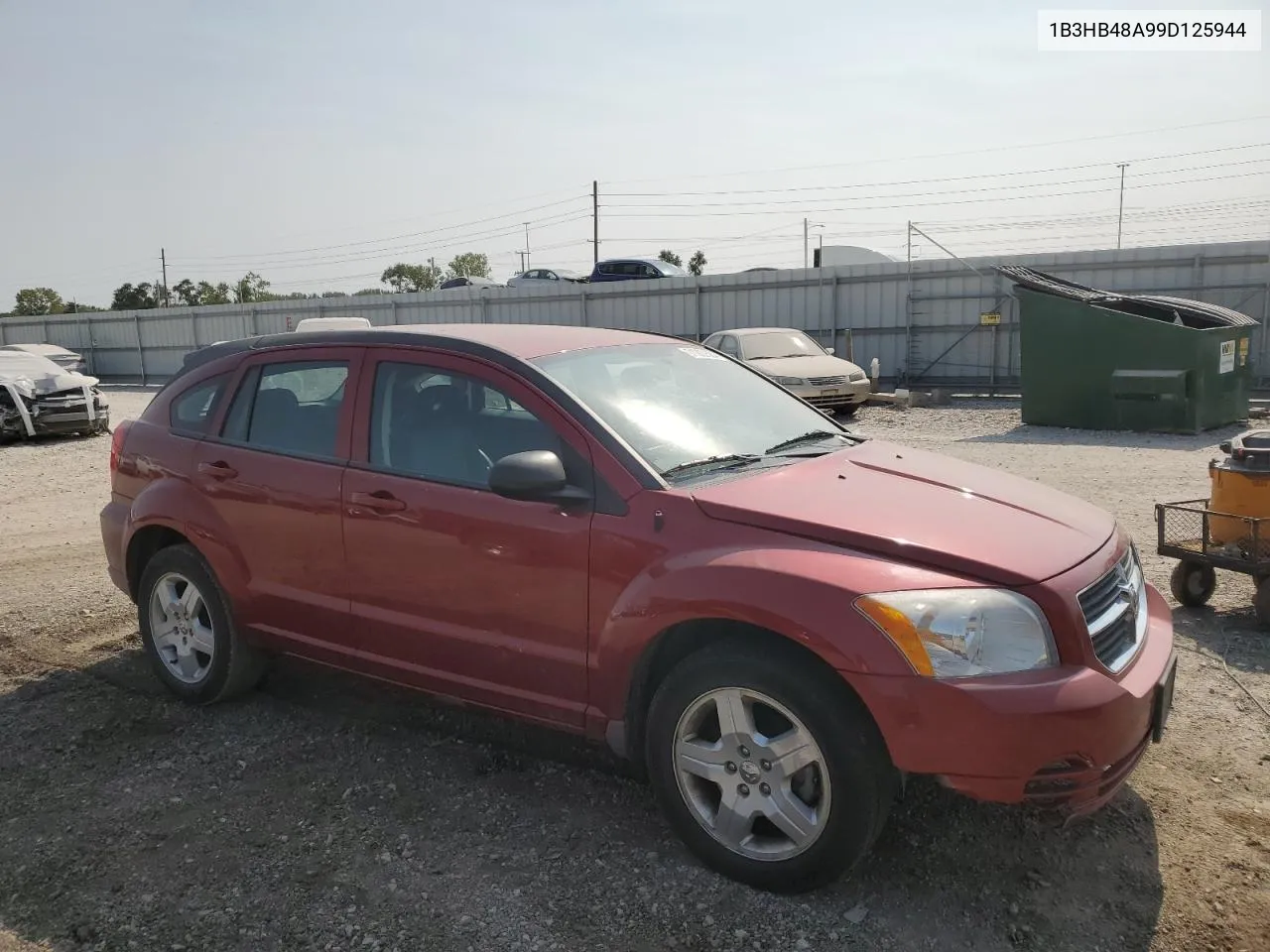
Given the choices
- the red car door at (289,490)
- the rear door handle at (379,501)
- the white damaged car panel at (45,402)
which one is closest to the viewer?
the rear door handle at (379,501)

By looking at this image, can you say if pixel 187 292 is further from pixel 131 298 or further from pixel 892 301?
pixel 892 301

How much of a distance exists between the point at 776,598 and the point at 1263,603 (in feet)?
11.6

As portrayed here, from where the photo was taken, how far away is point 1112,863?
3072 mm

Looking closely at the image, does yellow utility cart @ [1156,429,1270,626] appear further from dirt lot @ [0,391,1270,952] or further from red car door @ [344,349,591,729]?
red car door @ [344,349,591,729]

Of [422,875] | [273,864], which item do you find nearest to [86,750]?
[273,864]

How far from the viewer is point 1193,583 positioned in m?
5.44

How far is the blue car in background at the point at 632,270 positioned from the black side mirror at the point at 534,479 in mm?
26054

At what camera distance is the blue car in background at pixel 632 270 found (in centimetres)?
2906

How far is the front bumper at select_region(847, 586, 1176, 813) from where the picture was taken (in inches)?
102

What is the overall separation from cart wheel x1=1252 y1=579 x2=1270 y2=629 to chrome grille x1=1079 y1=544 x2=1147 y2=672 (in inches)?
85.8

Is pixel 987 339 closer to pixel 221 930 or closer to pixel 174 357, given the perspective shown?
pixel 221 930

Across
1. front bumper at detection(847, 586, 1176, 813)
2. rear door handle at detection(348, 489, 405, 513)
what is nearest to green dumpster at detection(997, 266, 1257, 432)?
front bumper at detection(847, 586, 1176, 813)

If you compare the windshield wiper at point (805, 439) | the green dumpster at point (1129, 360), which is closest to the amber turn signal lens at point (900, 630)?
the windshield wiper at point (805, 439)

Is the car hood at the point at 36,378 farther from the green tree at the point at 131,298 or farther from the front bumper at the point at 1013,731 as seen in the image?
the green tree at the point at 131,298
